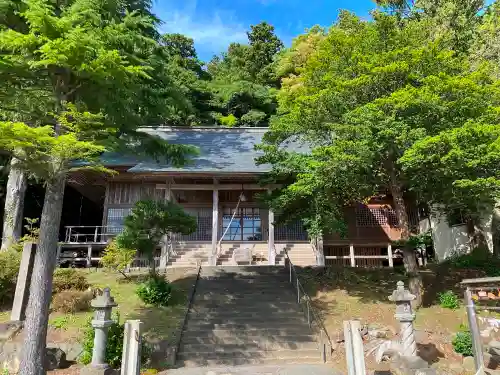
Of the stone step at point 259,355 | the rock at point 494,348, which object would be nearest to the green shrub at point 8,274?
the stone step at point 259,355

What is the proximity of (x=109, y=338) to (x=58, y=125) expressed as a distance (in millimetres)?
4919

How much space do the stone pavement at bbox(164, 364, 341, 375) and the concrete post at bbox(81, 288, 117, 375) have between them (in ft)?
4.48

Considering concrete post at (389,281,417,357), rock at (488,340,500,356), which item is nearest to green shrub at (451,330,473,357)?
rock at (488,340,500,356)

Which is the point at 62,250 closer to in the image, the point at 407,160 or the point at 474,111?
the point at 407,160

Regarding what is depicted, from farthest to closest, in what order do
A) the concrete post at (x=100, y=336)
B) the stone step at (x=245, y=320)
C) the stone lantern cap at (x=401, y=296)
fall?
the stone step at (x=245, y=320) < the stone lantern cap at (x=401, y=296) < the concrete post at (x=100, y=336)

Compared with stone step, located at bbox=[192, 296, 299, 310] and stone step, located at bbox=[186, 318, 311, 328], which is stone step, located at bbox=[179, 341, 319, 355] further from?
stone step, located at bbox=[192, 296, 299, 310]

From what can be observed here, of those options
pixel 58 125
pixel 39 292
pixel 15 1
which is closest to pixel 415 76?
pixel 58 125

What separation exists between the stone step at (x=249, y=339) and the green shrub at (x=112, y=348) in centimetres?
151

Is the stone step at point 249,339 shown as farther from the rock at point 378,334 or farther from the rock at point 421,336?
the rock at point 421,336

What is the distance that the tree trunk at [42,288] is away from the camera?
7.49 m

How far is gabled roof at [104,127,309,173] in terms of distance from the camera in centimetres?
1781

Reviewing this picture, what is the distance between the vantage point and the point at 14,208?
53.4 ft

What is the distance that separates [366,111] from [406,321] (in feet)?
16.9

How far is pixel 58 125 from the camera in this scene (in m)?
8.60
